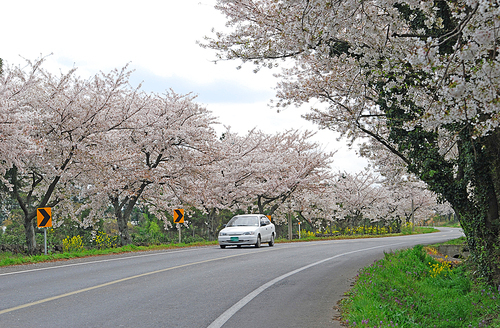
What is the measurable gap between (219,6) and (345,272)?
316 inches

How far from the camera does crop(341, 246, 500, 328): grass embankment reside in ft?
18.5

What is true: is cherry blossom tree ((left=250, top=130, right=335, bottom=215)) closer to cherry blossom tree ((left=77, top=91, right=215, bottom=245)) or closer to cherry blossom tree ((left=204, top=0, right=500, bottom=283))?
cherry blossom tree ((left=77, top=91, right=215, bottom=245))

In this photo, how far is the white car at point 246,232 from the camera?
18812 millimetres

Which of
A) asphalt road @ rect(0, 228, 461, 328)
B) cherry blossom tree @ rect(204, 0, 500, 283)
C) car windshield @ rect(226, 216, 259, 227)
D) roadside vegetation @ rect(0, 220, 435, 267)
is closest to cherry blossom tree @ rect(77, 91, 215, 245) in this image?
roadside vegetation @ rect(0, 220, 435, 267)

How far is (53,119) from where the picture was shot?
17219 millimetres

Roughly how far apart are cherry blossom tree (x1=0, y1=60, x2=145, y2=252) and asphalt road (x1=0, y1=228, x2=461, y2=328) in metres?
6.36

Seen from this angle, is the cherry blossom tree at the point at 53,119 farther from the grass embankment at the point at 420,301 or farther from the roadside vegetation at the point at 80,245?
the grass embankment at the point at 420,301

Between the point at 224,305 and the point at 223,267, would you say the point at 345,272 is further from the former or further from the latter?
the point at 224,305

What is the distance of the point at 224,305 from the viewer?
6559 millimetres

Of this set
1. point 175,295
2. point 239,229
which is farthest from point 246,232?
point 175,295

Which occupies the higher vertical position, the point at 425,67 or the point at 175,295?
the point at 425,67

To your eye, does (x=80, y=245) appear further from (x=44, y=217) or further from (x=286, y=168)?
(x=286, y=168)

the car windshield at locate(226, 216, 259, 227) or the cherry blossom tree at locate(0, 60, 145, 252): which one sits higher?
the cherry blossom tree at locate(0, 60, 145, 252)

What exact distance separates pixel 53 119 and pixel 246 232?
932 cm
